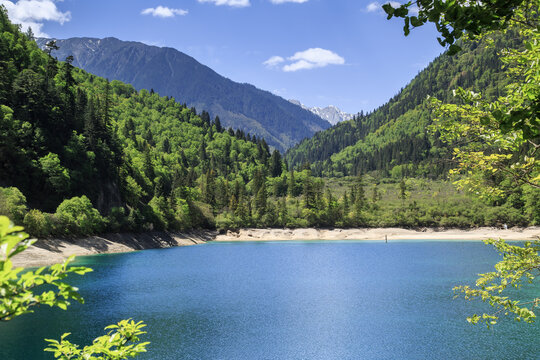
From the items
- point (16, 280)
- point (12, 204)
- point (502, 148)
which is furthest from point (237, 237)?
point (16, 280)

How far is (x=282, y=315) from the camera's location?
1444 inches

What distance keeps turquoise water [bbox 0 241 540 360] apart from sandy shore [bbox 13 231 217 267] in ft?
19.5

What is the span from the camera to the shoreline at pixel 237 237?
68938mm

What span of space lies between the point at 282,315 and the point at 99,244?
53.0 m

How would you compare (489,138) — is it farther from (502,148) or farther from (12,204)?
(12,204)

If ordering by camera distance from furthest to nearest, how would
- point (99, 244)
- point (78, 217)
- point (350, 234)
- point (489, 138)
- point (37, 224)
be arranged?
point (350, 234), point (99, 244), point (78, 217), point (37, 224), point (489, 138)

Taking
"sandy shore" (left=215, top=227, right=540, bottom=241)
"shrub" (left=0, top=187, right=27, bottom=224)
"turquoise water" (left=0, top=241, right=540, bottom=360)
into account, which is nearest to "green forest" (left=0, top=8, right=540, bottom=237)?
"shrub" (left=0, top=187, right=27, bottom=224)

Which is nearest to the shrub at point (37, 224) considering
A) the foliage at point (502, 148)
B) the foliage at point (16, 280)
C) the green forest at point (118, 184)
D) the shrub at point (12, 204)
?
the green forest at point (118, 184)

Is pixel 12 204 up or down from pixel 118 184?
down

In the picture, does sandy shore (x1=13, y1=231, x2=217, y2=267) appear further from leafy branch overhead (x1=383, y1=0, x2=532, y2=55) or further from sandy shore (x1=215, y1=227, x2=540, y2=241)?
leafy branch overhead (x1=383, y1=0, x2=532, y2=55)

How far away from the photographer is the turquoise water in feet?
89.4

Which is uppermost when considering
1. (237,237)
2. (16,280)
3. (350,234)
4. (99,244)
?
(16,280)

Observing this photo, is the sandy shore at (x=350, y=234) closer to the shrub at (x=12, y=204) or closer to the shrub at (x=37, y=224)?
the shrub at (x=37, y=224)

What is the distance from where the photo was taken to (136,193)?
103m
